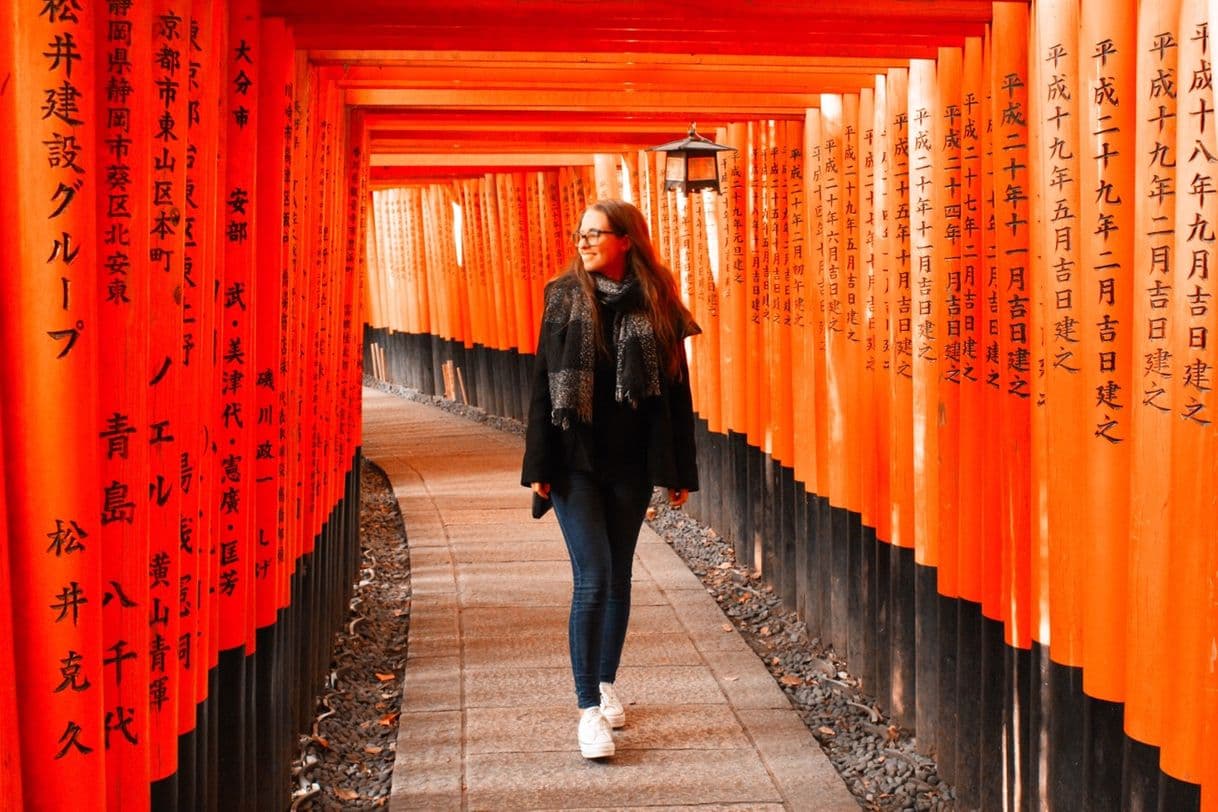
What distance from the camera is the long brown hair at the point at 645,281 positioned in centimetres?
460

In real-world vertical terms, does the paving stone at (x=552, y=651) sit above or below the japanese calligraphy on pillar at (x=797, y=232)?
below

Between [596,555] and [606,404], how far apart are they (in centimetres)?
54

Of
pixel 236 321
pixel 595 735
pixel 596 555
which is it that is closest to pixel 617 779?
pixel 595 735

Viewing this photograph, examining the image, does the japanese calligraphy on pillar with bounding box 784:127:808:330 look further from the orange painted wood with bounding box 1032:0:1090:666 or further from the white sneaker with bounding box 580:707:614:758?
the orange painted wood with bounding box 1032:0:1090:666

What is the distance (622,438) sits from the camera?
4.61 m

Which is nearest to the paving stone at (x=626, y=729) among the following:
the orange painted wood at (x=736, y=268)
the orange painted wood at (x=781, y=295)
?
the orange painted wood at (x=781, y=295)

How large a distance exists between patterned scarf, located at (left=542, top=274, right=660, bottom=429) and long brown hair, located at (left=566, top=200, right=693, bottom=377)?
28 millimetres

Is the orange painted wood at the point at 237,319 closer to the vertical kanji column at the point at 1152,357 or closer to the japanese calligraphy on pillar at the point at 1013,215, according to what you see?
the japanese calligraphy on pillar at the point at 1013,215

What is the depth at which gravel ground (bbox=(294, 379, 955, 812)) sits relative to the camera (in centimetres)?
492

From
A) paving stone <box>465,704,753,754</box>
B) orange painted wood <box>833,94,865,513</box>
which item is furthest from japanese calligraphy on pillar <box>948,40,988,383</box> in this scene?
paving stone <box>465,704,753,754</box>

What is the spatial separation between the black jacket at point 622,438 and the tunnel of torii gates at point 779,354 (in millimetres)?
894

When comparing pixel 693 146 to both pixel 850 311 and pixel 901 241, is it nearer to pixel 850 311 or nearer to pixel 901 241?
pixel 850 311

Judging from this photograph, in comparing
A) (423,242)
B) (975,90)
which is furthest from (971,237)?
(423,242)

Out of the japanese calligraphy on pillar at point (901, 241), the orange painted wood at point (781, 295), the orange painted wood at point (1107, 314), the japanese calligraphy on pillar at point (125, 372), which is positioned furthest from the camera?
the orange painted wood at point (781, 295)
